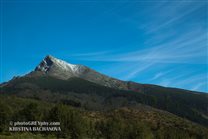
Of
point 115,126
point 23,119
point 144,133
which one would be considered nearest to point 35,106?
point 23,119

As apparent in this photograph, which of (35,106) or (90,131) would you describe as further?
(90,131)

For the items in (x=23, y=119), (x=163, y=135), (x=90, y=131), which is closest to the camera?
(x=23, y=119)

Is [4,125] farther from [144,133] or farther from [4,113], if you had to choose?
[144,133]

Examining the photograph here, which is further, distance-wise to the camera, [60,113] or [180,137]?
[180,137]

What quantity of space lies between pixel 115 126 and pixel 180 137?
43140 millimetres

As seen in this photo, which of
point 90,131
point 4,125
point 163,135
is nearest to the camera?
point 4,125

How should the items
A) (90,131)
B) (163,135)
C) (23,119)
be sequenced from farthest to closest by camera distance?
1. (163,135)
2. (90,131)
3. (23,119)

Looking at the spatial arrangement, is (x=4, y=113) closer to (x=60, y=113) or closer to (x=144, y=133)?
(x=60, y=113)

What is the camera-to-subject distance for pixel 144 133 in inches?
6304

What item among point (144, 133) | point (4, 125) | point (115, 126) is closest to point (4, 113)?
point (4, 125)

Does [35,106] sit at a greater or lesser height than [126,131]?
greater

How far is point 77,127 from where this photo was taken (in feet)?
455

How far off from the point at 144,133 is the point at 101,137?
69.7 ft

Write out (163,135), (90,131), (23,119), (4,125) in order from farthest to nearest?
(163,135) → (90,131) → (23,119) → (4,125)
